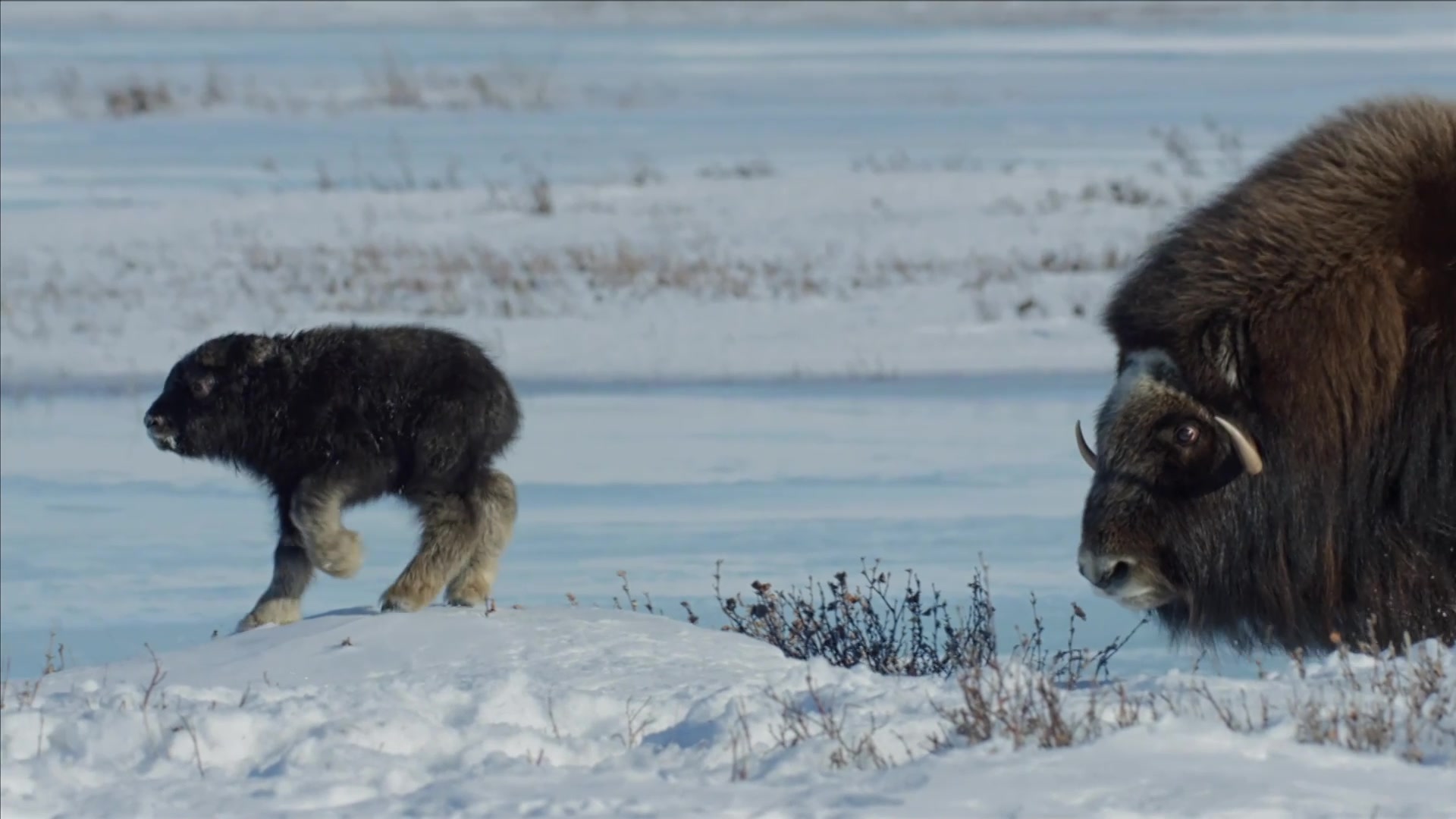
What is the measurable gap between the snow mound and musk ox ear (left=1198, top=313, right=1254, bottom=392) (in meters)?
0.77

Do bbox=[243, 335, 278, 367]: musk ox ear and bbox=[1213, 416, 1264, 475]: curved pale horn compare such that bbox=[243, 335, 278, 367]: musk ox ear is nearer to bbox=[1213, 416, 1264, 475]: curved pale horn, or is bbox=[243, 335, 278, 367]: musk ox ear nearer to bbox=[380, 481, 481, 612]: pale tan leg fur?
bbox=[380, 481, 481, 612]: pale tan leg fur

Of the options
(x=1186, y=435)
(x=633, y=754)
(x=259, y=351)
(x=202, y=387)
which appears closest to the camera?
(x=633, y=754)

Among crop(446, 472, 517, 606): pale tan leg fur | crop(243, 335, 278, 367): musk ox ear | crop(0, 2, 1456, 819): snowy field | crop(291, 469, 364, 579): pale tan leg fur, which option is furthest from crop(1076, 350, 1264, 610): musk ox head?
crop(243, 335, 278, 367): musk ox ear

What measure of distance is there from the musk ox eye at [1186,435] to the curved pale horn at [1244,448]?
0.26 ft

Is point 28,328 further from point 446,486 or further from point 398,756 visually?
point 398,756

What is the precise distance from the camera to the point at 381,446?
7246 millimetres

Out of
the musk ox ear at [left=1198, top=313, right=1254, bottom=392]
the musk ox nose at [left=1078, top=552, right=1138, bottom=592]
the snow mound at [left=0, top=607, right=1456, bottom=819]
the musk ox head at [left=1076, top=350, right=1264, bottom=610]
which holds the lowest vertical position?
the snow mound at [left=0, top=607, right=1456, bottom=819]

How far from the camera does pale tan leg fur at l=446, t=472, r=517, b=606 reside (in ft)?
24.0

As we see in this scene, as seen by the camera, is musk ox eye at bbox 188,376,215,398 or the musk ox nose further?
musk ox eye at bbox 188,376,215,398

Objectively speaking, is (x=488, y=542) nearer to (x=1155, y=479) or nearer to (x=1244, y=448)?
(x=1155, y=479)

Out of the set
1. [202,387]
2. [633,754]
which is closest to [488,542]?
[202,387]

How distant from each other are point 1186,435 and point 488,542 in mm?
2201

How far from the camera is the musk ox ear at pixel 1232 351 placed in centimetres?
626

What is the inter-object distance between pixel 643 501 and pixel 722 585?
1.94m
